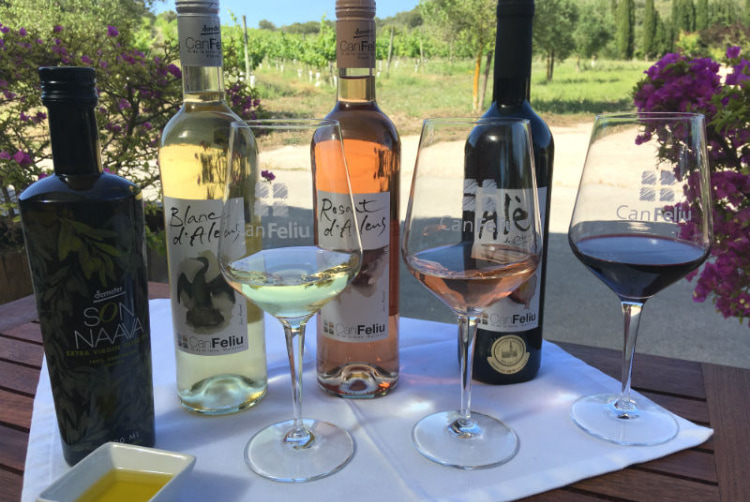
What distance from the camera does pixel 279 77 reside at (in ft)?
51.2

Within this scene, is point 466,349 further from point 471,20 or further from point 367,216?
point 471,20

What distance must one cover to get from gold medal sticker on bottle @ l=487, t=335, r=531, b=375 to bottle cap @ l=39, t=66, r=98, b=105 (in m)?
0.71

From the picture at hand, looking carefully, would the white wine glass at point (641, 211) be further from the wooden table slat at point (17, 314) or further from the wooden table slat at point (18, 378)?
the wooden table slat at point (17, 314)

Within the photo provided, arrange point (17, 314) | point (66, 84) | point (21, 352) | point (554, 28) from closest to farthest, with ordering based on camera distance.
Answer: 1. point (66, 84)
2. point (21, 352)
3. point (17, 314)
4. point (554, 28)

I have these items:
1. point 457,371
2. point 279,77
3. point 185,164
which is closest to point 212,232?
point 185,164

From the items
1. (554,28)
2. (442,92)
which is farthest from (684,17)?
(442,92)

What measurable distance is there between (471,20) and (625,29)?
8.77m

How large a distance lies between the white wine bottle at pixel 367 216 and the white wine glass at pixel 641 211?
0.95 ft

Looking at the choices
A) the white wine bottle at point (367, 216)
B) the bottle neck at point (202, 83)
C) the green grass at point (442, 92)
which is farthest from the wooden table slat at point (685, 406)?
the green grass at point (442, 92)

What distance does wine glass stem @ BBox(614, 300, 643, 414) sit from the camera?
861mm

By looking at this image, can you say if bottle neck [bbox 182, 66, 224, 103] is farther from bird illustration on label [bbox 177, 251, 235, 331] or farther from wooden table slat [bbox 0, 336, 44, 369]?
wooden table slat [bbox 0, 336, 44, 369]

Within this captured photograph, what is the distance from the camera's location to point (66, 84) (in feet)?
2.12

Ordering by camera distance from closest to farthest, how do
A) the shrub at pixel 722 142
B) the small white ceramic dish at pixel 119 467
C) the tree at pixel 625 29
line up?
1. the small white ceramic dish at pixel 119 467
2. the shrub at pixel 722 142
3. the tree at pixel 625 29

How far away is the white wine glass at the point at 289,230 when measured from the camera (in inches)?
28.8
